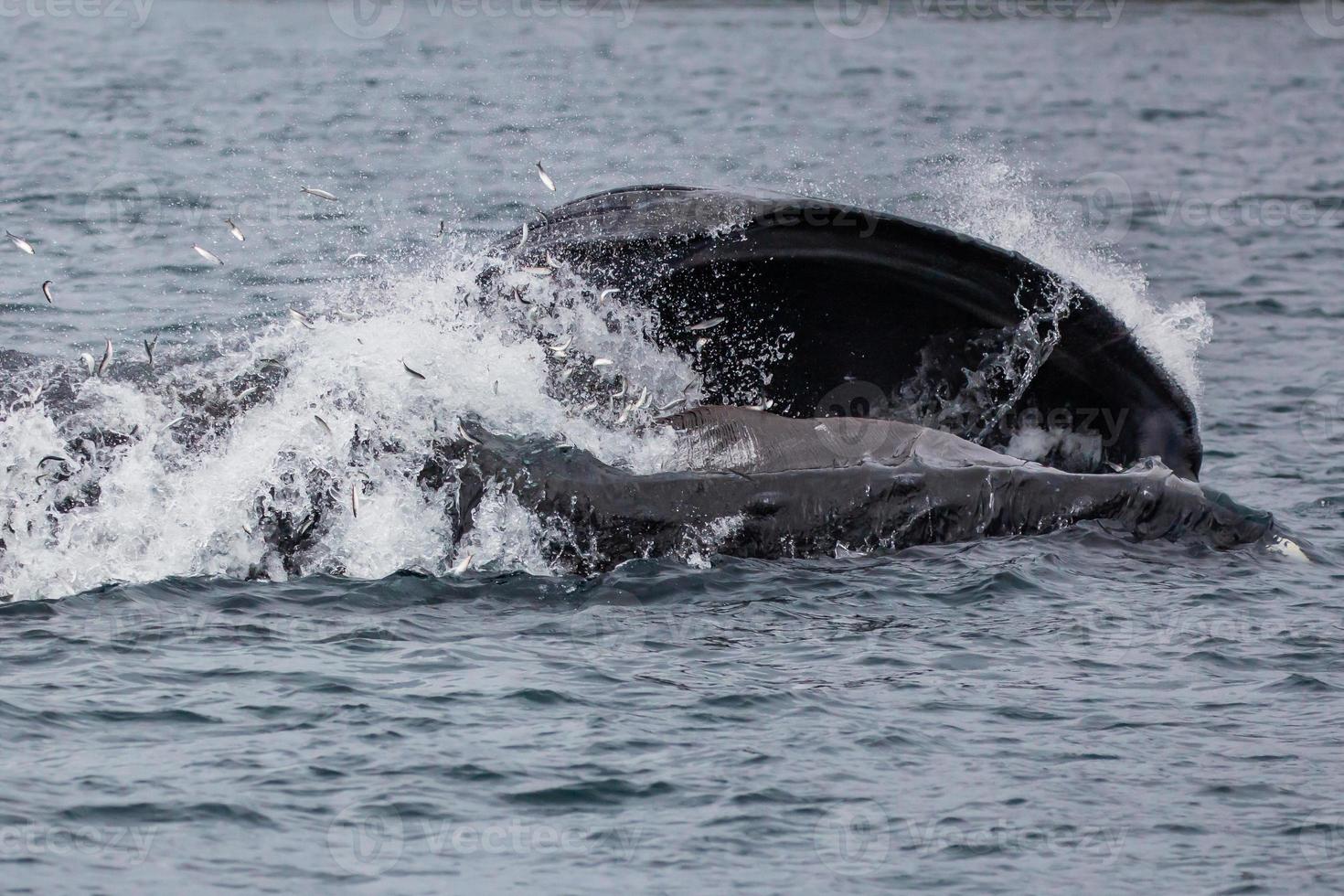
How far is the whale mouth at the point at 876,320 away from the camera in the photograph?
9.30 metres

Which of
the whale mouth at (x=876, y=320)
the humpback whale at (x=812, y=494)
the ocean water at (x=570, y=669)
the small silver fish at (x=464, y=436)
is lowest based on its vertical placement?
the ocean water at (x=570, y=669)

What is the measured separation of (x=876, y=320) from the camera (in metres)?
10.4

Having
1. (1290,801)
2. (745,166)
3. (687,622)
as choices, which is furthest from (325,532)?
(745,166)

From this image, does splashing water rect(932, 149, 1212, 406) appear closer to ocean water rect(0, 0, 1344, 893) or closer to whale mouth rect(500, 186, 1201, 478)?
ocean water rect(0, 0, 1344, 893)

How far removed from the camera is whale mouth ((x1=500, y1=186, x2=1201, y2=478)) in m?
9.30

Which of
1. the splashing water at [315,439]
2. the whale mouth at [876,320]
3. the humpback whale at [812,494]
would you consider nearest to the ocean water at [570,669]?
the splashing water at [315,439]

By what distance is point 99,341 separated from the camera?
1368 centimetres

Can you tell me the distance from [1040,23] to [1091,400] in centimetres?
4311

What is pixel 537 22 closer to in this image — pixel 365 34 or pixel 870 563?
pixel 365 34

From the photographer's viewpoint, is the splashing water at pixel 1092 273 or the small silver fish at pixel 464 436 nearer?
the small silver fish at pixel 464 436

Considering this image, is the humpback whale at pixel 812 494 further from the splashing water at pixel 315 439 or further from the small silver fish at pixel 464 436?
the splashing water at pixel 315 439

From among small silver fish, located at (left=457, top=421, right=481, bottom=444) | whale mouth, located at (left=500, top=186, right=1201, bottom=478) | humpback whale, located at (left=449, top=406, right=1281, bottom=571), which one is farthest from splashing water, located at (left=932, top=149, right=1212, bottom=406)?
small silver fish, located at (left=457, top=421, right=481, bottom=444)

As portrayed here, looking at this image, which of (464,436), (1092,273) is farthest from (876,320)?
(464,436)

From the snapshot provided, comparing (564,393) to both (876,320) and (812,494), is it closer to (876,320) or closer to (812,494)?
(812,494)
